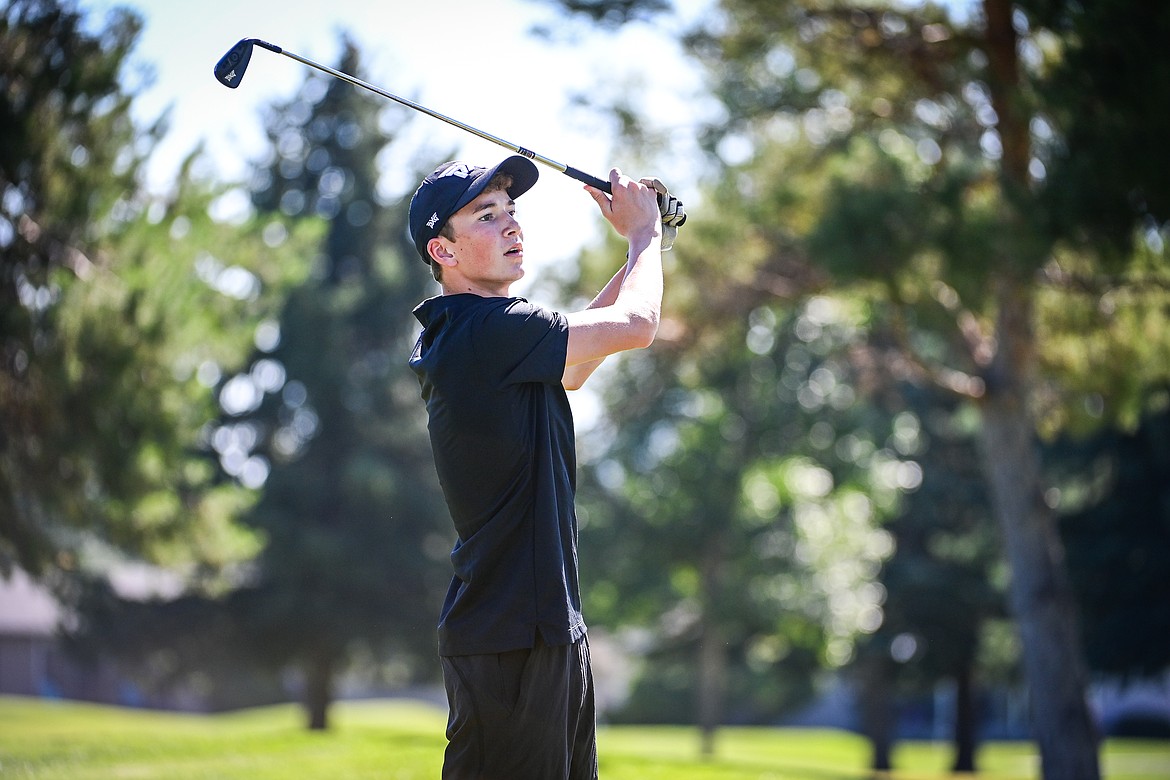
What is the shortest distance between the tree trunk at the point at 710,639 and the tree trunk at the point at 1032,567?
13656mm

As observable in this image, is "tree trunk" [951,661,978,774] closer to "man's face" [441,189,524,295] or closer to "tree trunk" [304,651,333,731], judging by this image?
"tree trunk" [304,651,333,731]

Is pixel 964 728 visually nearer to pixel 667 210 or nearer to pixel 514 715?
pixel 667 210

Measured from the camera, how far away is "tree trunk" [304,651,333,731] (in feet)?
93.1

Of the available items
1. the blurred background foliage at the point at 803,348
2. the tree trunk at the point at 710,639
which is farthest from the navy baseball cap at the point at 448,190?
the tree trunk at the point at 710,639

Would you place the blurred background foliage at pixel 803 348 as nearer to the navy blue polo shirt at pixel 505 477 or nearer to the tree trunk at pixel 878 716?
the tree trunk at pixel 878 716

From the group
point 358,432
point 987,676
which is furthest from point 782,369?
point 358,432

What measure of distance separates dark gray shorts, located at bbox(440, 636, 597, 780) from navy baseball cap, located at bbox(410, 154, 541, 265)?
1.03 metres

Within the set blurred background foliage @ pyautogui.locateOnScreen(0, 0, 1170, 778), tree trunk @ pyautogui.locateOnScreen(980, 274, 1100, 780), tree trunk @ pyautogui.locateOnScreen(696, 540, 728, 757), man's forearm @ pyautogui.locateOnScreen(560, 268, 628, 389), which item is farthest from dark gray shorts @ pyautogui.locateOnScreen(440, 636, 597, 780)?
tree trunk @ pyautogui.locateOnScreen(696, 540, 728, 757)

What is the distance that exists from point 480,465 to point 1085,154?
7754 millimetres

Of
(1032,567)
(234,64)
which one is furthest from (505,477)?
(1032,567)

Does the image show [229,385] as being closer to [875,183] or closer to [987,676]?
[987,676]

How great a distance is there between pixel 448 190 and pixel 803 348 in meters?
25.8

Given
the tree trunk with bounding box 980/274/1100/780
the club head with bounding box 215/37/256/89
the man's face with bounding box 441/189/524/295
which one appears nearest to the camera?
the man's face with bounding box 441/189/524/295

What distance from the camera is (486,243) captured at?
10.4 ft
